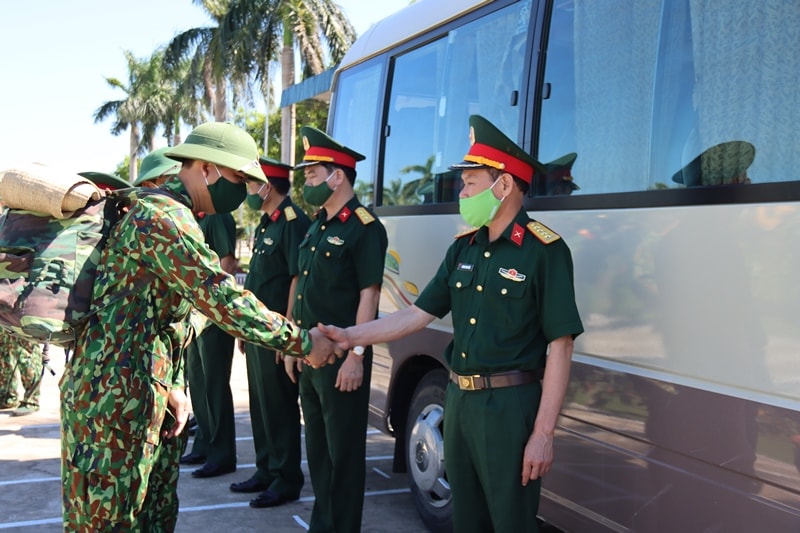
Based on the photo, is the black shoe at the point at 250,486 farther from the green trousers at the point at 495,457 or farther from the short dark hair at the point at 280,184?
the green trousers at the point at 495,457

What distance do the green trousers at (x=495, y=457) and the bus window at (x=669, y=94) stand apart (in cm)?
98

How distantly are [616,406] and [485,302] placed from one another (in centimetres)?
66

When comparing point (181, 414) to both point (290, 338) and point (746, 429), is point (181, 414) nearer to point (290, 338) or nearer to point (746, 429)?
point (290, 338)

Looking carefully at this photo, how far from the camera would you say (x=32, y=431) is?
6785mm

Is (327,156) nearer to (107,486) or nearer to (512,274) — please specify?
(512,274)

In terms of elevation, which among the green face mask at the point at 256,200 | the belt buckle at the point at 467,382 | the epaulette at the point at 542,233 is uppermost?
the green face mask at the point at 256,200

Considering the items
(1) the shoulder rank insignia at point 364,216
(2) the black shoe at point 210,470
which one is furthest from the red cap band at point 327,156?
(2) the black shoe at point 210,470

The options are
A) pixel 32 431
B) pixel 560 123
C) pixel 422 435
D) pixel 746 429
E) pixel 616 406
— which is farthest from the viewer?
pixel 32 431

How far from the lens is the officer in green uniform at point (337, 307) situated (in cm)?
399

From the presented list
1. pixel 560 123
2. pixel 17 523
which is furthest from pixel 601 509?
pixel 17 523

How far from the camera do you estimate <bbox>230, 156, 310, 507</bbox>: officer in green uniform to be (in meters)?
4.99

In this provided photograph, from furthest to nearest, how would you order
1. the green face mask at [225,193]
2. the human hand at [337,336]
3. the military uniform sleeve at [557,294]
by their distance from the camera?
the human hand at [337,336], the green face mask at [225,193], the military uniform sleeve at [557,294]

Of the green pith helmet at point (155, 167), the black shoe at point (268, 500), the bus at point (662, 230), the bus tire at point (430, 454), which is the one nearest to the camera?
the bus at point (662, 230)

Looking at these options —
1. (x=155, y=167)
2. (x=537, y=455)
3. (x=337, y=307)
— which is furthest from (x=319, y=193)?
(x=537, y=455)
